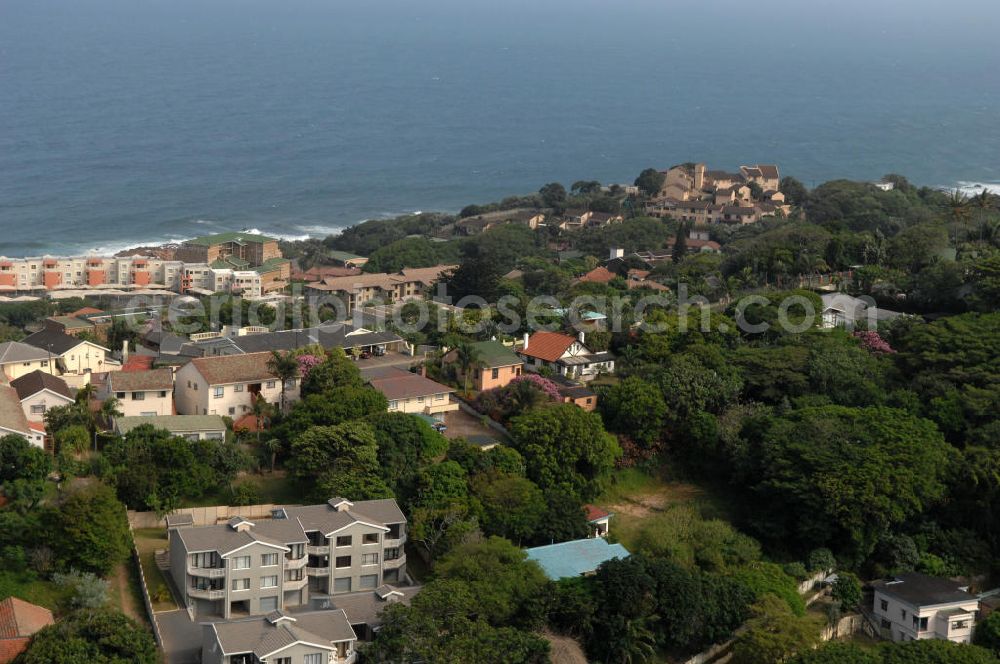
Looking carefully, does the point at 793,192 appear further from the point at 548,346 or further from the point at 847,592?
the point at 847,592

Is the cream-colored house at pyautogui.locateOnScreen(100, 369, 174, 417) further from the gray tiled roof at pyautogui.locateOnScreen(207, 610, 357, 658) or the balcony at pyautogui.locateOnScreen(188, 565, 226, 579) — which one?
the gray tiled roof at pyautogui.locateOnScreen(207, 610, 357, 658)

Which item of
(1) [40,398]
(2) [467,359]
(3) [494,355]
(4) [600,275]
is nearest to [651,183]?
(4) [600,275]

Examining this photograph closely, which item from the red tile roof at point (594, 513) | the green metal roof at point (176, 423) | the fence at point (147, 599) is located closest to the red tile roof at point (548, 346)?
the red tile roof at point (594, 513)

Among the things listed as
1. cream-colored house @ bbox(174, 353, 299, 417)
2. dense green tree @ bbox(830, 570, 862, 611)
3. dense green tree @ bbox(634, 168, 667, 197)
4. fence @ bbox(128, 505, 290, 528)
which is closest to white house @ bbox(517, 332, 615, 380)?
cream-colored house @ bbox(174, 353, 299, 417)

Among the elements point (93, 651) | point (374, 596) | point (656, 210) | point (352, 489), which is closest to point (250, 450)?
point (352, 489)

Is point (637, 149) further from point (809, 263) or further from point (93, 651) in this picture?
point (93, 651)

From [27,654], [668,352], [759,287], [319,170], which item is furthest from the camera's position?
[319,170]
